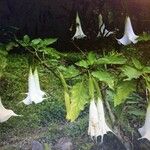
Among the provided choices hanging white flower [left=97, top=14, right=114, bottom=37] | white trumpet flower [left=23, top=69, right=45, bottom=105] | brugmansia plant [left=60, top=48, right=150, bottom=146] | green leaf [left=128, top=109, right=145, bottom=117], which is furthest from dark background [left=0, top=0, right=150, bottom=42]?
brugmansia plant [left=60, top=48, right=150, bottom=146]

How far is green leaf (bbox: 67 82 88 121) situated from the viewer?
1.01 meters

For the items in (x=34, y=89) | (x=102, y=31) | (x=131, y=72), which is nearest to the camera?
(x=131, y=72)

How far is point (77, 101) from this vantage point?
1018 mm

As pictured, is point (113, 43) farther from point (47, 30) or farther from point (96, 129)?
point (96, 129)

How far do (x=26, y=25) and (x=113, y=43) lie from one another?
31cm

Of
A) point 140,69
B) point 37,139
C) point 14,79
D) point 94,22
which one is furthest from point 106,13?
point 140,69

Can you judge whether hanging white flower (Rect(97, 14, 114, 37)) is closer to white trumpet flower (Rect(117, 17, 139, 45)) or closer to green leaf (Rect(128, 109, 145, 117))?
white trumpet flower (Rect(117, 17, 139, 45))

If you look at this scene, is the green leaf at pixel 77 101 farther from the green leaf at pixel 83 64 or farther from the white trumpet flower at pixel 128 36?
the white trumpet flower at pixel 128 36

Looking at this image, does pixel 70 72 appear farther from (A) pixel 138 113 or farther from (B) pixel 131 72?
(A) pixel 138 113

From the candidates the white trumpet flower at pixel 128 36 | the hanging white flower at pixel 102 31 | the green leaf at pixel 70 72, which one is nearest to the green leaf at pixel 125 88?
the green leaf at pixel 70 72

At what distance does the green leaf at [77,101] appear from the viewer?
39.9 inches

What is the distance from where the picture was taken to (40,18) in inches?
62.8

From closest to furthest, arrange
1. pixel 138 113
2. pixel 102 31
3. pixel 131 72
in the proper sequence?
pixel 131 72 → pixel 138 113 → pixel 102 31

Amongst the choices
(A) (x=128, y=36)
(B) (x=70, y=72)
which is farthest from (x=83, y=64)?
(A) (x=128, y=36)
